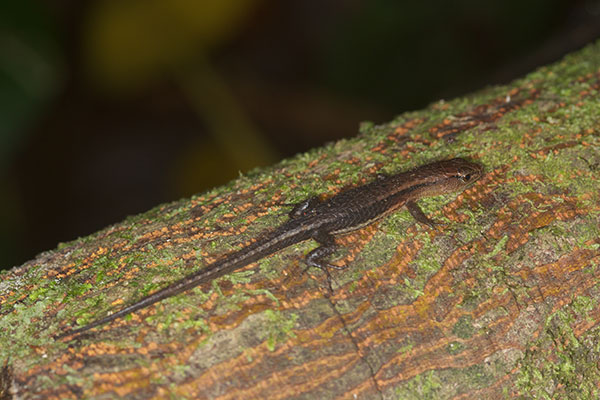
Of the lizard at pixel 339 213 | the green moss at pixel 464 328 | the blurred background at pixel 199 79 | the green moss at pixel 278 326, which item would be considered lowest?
the green moss at pixel 464 328

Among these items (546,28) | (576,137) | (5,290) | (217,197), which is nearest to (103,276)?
(5,290)

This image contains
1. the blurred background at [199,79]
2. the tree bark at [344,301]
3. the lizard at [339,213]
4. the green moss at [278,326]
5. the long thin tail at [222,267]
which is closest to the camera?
the tree bark at [344,301]

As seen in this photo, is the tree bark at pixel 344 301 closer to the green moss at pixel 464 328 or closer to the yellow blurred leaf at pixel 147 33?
the green moss at pixel 464 328

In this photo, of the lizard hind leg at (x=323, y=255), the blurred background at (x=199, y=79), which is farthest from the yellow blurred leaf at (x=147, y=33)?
the lizard hind leg at (x=323, y=255)

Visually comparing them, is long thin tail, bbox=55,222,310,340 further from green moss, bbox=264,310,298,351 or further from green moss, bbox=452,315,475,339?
green moss, bbox=452,315,475,339

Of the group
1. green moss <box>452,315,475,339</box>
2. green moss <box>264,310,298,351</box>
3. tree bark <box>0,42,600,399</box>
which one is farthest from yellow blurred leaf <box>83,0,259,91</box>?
green moss <box>452,315,475,339</box>

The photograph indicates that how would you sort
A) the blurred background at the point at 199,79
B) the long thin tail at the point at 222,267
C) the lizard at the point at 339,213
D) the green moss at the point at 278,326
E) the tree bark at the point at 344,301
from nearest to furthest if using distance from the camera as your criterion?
the tree bark at the point at 344,301 < the green moss at the point at 278,326 < the long thin tail at the point at 222,267 < the lizard at the point at 339,213 < the blurred background at the point at 199,79

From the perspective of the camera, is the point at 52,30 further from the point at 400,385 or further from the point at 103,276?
the point at 400,385

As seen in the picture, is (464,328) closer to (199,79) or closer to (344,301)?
(344,301)
